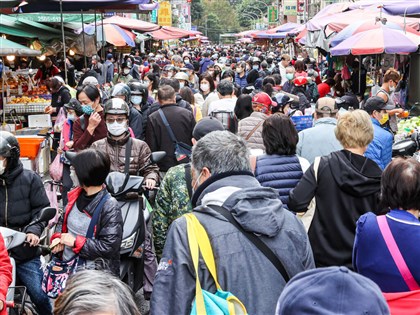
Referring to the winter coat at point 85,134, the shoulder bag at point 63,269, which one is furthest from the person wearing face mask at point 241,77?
the shoulder bag at point 63,269

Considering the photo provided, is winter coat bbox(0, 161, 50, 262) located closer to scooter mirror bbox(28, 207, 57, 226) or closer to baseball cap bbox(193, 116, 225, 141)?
scooter mirror bbox(28, 207, 57, 226)

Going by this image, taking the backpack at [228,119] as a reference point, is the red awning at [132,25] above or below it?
above

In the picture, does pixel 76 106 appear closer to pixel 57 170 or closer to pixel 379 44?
pixel 57 170

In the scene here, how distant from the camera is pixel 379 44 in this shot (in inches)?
422

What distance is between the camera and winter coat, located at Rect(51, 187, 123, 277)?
4.70 m

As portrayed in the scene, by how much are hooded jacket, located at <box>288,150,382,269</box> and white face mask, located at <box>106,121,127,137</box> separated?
2.23m

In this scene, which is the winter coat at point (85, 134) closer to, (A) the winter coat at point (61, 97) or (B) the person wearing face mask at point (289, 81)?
(A) the winter coat at point (61, 97)

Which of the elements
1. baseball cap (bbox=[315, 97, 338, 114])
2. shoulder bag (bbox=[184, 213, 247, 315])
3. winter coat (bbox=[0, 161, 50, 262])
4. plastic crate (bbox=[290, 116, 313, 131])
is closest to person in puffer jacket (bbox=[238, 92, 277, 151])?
baseball cap (bbox=[315, 97, 338, 114])

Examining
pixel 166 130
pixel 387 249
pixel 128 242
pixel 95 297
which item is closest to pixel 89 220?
A: pixel 128 242

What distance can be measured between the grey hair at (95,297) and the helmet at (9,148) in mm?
3053

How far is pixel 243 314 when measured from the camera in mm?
2934

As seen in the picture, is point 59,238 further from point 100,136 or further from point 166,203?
point 100,136

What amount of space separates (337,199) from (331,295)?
119 inches

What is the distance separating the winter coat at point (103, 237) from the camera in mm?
4695
